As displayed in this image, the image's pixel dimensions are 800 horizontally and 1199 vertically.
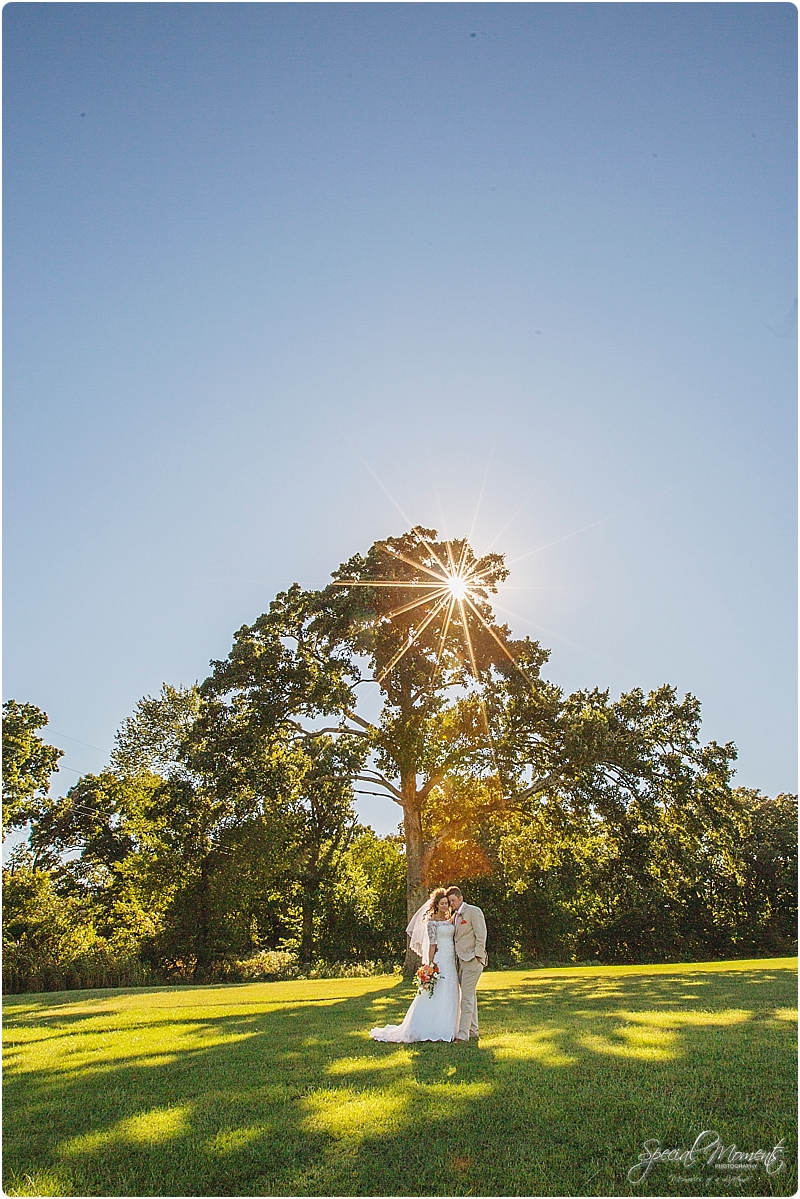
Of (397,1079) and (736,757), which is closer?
(397,1079)

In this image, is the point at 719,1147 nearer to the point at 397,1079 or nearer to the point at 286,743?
the point at 397,1079

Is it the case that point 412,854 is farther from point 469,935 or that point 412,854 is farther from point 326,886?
point 326,886

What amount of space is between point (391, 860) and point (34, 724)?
22.8 meters

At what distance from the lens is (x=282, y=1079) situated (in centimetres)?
787

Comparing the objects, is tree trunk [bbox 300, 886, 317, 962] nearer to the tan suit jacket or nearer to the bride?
the bride

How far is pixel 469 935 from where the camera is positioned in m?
11.5

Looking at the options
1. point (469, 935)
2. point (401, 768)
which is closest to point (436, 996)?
point (469, 935)

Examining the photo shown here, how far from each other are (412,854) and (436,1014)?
50.3 ft

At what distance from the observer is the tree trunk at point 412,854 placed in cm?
2456

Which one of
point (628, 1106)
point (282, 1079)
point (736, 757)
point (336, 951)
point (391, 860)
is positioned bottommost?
point (336, 951)

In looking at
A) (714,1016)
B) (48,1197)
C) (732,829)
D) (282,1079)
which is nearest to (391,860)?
(732,829)

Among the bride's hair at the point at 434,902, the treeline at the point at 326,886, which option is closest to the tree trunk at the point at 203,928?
the treeline at the point at 326,886

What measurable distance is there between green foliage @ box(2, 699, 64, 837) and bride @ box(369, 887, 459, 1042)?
25411 mm

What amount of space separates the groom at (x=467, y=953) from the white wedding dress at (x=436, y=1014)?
0.14 m
